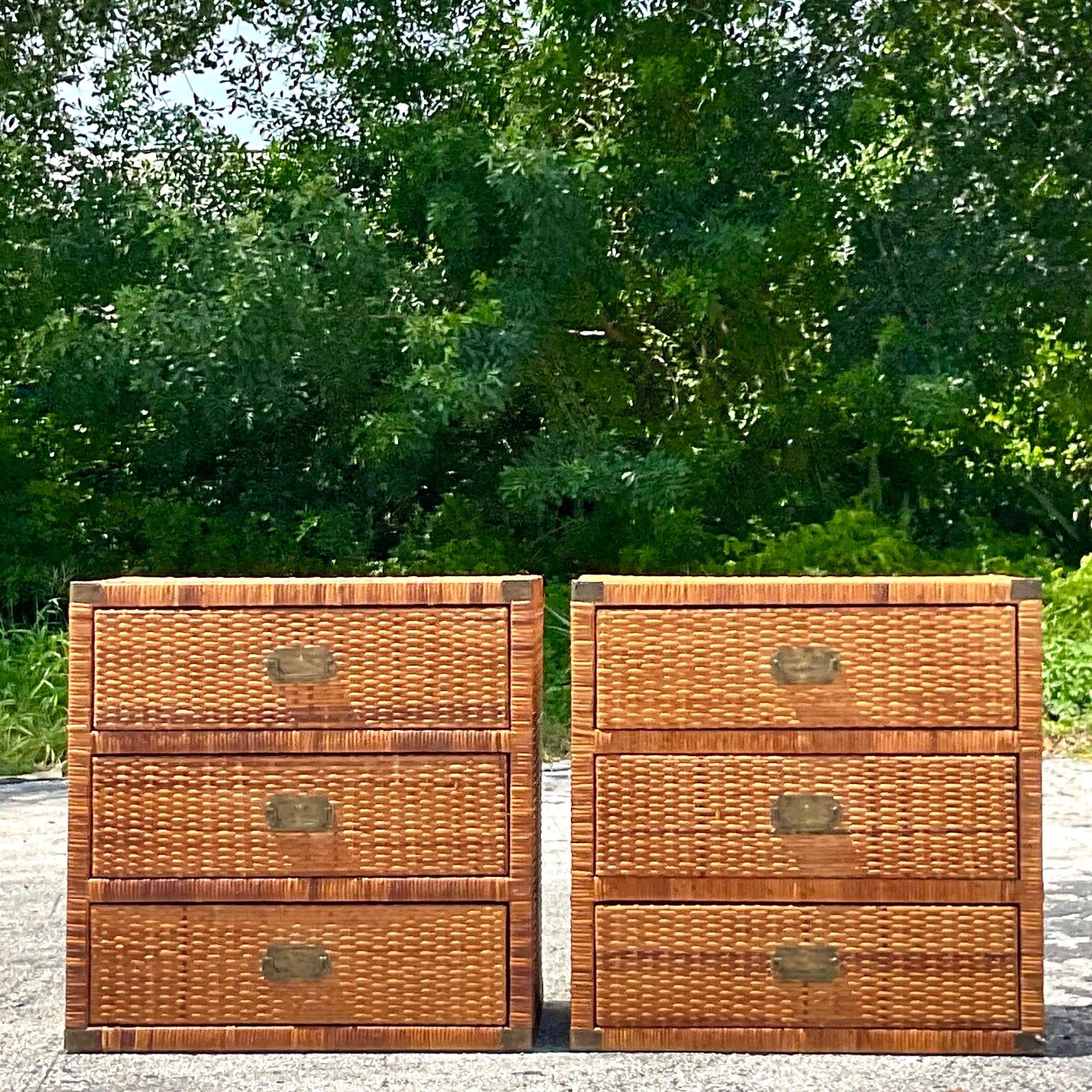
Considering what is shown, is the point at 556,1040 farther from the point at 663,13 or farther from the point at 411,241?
the point at 663,13

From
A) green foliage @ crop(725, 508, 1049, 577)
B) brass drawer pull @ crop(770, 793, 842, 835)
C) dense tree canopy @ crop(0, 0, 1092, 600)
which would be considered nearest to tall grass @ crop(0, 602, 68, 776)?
dense tree canopy @ crop(0, 0, 1092, 600)

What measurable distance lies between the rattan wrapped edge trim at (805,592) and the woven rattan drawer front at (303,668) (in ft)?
0.91

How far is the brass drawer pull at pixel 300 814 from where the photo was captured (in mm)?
4344

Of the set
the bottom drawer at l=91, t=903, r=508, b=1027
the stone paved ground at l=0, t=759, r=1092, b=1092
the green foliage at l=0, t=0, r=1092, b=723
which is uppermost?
the green foliage at l=0, t=0, r=1092, b=723

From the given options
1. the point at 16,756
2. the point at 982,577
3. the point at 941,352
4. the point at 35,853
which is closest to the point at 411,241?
the point at 941,352

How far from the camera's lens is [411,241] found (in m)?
12.9

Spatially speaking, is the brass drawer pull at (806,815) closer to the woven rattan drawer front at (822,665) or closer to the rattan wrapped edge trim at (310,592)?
the woven rattan drawer front at (822,665)

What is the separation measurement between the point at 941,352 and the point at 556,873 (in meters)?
6.89

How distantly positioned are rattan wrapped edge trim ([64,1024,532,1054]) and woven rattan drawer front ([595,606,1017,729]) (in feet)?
2.61

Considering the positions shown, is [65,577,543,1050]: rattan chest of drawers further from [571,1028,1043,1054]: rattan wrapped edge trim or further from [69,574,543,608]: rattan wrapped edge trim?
[571,1028,1043,1054]: rattan wrapped edge trim

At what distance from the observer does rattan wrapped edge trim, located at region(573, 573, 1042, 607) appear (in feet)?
14.0

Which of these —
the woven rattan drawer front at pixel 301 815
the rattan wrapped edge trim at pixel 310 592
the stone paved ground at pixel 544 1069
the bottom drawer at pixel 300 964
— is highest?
the rattan wrapped edge trim at pixel 310 592

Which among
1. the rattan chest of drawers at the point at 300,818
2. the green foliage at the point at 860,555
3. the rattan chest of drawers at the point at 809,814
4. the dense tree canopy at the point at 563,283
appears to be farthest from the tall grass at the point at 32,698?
the rattan chest of drawers at the point at 809,814

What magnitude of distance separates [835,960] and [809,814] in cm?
33
